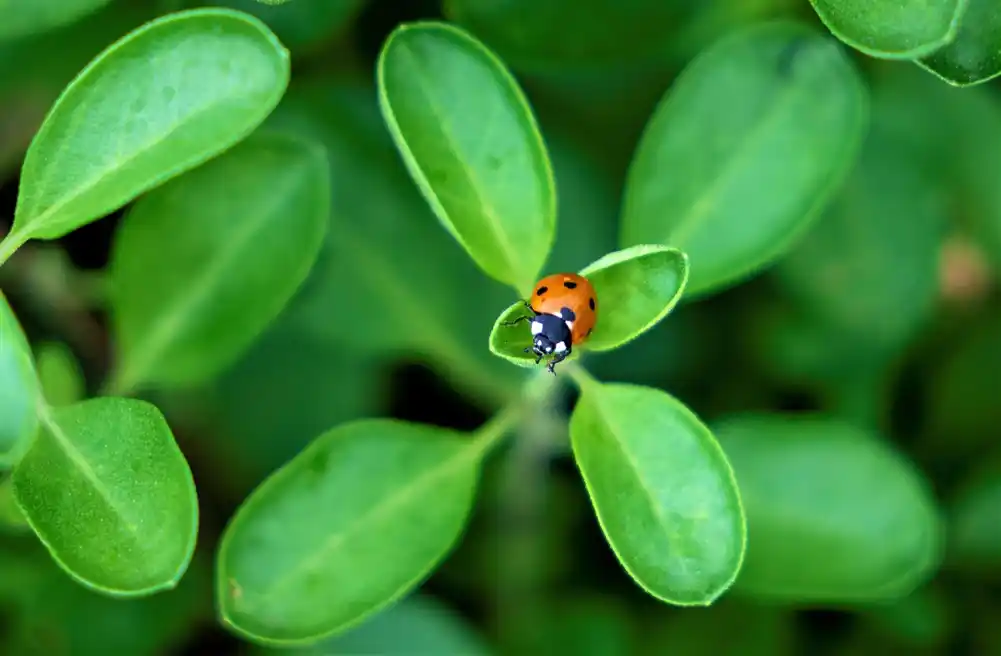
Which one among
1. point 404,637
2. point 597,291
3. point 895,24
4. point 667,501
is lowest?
point 404,637

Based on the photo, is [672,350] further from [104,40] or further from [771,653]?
[104,40]

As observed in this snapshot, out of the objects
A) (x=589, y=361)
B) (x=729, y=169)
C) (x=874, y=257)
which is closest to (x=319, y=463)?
(x=729, y=169)

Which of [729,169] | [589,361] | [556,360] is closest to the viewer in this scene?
[556,360]

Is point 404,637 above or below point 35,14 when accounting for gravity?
below

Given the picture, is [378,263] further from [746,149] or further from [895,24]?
[895,24]

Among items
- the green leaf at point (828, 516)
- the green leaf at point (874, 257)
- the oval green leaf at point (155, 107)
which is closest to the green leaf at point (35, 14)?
the oval green leaf at point (155, 107)

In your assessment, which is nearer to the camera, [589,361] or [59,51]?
[59,51]

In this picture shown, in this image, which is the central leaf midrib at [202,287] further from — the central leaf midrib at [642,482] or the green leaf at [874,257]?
the green leaf at [874,257]
